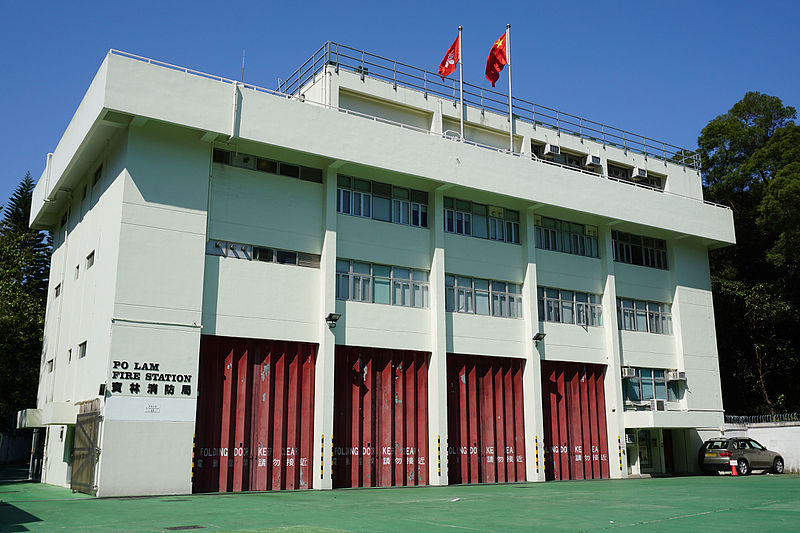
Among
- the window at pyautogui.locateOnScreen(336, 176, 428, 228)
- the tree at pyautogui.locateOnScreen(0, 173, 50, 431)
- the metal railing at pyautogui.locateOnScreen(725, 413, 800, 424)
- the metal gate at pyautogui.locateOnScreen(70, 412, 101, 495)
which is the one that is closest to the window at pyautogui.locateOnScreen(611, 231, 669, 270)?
the metal railing at pyautogui.locateOnScreen(725, 413, 800, 424)

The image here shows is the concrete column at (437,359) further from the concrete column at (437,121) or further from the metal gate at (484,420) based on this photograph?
the concrete column at (437,121)

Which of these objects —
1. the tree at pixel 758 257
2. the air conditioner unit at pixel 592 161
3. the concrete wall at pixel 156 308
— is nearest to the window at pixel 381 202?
the concrete wall at pixel 156 308

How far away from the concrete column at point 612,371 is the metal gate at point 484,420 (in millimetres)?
4660

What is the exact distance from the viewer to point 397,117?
28312mm

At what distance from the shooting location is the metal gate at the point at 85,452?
19.3 m

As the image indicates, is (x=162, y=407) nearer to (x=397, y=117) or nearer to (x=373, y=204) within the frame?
(x=373, y=204)

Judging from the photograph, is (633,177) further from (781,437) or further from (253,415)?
(253,415)

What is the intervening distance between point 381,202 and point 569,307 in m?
9.55

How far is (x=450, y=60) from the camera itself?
94.7 feet

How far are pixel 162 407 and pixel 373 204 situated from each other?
10.1 m

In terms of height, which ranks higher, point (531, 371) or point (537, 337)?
point (537, 337)

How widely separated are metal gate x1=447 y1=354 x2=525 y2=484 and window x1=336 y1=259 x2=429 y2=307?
271 centimetres

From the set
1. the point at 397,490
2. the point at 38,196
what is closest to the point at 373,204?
the point at 397,490

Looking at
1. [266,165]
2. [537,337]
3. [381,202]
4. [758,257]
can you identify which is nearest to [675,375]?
[537,337]
